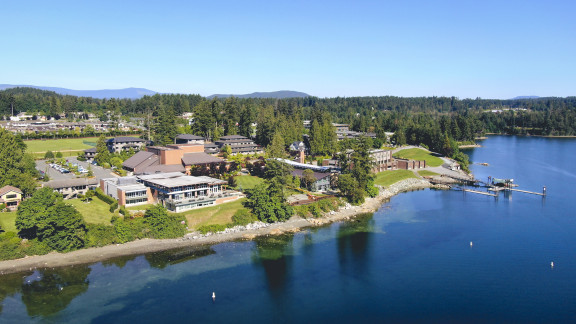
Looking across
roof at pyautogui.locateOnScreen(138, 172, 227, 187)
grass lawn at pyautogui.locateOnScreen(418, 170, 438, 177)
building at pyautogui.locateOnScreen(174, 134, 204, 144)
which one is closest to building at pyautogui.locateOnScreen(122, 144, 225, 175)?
roof at pyautogui.locateOnScreen(138, 172, 227, 187)

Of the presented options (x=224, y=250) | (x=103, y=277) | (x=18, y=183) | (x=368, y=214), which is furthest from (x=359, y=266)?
(x=18, y=183)

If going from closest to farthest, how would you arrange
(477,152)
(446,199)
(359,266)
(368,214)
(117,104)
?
(359,266)
(368,214)
(446,199)
(477,152)
(117,104)

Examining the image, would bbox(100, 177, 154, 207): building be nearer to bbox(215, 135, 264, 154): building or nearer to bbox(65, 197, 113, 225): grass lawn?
bbox(65, 197, 113, 225): grass lawn

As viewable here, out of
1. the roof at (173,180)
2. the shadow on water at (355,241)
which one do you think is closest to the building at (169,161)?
the roof at (173,180)

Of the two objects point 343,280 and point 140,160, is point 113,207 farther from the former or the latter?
point 343,280

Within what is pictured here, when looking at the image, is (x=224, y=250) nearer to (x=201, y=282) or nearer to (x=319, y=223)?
(x=201, y=282)

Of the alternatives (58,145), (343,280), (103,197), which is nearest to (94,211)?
(103,197)
